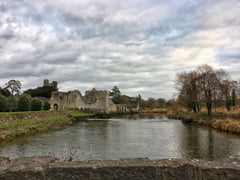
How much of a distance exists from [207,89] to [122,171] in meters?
26.9

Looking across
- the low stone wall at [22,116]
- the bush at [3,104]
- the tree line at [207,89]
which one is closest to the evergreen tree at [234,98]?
the tree line at [207,89]

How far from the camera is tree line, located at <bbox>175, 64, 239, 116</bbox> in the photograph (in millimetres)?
25359

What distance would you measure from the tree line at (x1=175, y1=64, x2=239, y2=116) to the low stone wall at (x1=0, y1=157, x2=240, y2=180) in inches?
985

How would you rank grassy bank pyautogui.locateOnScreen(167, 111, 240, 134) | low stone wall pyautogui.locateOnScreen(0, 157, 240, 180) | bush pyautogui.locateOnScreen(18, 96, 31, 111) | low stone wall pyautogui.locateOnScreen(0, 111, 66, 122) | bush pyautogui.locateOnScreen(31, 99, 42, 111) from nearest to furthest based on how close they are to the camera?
low stone wall pyautogui.locateOnScreen(0, 157, 240, 180)
low stone wall pyautogui.locateOnScreen(0, 111, 66, 122)
grassy bank pyautogui.locateOnScreen(167, 111, 240, 134)
bush pyautogui.locateOnScreen(18, 96, 31, 111)
bush pyautogui.locateOnScreen(31, 99, 42, 111)

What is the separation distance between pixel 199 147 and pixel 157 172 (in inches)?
393

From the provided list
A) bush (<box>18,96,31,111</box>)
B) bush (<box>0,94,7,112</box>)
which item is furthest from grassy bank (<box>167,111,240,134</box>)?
bush (<box>0,94,7,112</box>)

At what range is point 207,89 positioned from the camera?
26.4 meters

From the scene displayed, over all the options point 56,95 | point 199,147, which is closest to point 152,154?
point 199,147

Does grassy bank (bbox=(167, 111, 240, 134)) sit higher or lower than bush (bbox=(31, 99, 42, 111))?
lower

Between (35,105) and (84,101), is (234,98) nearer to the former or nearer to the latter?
(35,105)

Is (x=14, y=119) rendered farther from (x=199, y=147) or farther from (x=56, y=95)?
(x=56, y=95)

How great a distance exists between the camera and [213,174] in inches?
107

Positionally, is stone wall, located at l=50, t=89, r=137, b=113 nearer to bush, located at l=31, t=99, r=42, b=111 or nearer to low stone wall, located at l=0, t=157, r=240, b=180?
bush, located at l=31, t=99, r=42, b=111

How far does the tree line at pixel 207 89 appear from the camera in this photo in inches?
998
